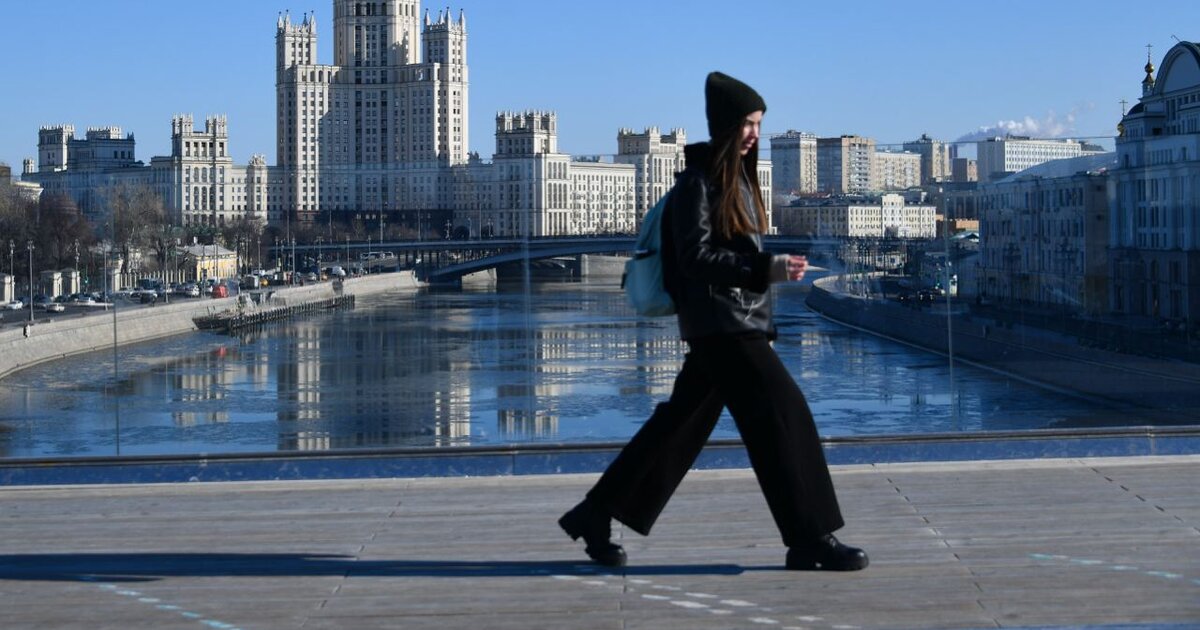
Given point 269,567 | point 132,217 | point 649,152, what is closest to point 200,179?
point 132,217

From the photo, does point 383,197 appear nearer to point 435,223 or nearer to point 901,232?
point 435,223

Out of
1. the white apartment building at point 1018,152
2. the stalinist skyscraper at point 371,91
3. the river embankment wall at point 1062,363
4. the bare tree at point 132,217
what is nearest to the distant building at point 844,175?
the bare tree at point 132,217

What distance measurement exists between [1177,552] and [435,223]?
141 feet

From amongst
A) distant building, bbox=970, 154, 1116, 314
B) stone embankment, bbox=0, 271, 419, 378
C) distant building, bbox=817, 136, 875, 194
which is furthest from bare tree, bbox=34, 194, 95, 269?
distant building, bbox=970, 154, 1116, 314

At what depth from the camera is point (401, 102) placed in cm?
8638

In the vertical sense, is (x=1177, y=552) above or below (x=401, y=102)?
below

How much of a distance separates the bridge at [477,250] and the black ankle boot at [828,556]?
6.40ft

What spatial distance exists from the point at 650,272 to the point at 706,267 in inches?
7.2

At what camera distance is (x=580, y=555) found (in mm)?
3354

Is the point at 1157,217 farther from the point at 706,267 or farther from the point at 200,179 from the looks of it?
the point at 200,179

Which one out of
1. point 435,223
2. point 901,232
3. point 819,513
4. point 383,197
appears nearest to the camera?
point 819,513

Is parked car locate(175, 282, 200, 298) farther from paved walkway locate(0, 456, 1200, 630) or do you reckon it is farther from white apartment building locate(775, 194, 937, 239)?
paved walkway locate(0, 456, 1200, 630)

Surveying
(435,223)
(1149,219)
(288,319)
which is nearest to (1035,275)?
(1149,219)

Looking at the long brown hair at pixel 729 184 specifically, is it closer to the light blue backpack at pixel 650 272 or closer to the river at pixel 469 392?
the light blue backpack at pixel 650 272
